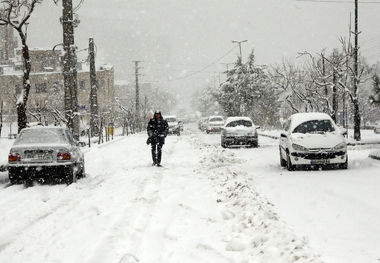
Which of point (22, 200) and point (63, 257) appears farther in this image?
point (22, 200)

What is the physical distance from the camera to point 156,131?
16.8 metres

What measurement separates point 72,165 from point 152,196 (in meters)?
3.52

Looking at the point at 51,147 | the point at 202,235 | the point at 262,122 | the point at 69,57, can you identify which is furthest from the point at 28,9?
the point at 262,122

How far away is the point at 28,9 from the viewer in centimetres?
1938

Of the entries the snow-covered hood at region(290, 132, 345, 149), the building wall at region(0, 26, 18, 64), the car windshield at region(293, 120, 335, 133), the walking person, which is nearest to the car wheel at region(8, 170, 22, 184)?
the walking person

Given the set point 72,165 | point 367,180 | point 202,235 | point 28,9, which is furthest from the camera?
point 28,9

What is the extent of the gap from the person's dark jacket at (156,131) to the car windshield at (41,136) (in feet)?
13.1

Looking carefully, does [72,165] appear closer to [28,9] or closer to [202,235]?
[202,235]

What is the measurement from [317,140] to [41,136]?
7.65 meters

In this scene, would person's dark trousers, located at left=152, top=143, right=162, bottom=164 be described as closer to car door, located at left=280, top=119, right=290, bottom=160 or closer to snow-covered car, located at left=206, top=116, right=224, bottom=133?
car door, located at left=280, top=119, right=290, bottom=160

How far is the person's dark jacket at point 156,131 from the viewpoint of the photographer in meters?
16.7

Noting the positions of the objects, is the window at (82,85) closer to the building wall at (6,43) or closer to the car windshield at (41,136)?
the building wall at (6,43)

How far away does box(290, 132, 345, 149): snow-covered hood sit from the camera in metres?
14.1

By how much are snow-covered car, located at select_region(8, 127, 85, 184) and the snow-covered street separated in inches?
15.9
